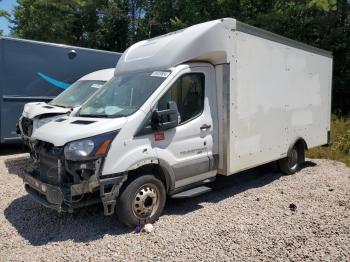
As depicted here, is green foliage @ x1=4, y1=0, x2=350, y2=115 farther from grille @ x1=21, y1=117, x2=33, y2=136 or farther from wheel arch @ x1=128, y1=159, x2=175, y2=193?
grille @ x1=21, y1=117, x2=33, y2=136

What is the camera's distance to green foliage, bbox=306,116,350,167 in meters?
Answer: 9.56

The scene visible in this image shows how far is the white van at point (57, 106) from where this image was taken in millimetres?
6824

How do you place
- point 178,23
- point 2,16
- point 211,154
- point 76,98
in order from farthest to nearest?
point 2,16, point 178,23, point 76,98, point 211,154

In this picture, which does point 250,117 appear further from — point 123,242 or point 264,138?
point 123,242

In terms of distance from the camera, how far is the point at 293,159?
7.76 metres

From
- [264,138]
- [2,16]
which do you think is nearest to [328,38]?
[264,138]

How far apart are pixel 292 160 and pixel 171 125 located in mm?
3927

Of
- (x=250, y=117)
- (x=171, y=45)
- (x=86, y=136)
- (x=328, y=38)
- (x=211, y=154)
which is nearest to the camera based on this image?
(x=86, y=136)

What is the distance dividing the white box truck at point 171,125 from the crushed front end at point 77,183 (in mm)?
12

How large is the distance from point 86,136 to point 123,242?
1.39 metres

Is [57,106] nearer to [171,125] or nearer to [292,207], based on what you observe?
[171,125]

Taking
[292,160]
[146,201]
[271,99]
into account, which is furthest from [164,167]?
[292,160]

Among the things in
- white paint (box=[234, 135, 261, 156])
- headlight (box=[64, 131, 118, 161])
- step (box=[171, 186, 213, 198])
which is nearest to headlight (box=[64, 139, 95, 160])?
headlight (box=[64, 131, 118, 161])

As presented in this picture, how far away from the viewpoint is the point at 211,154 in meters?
5.67
